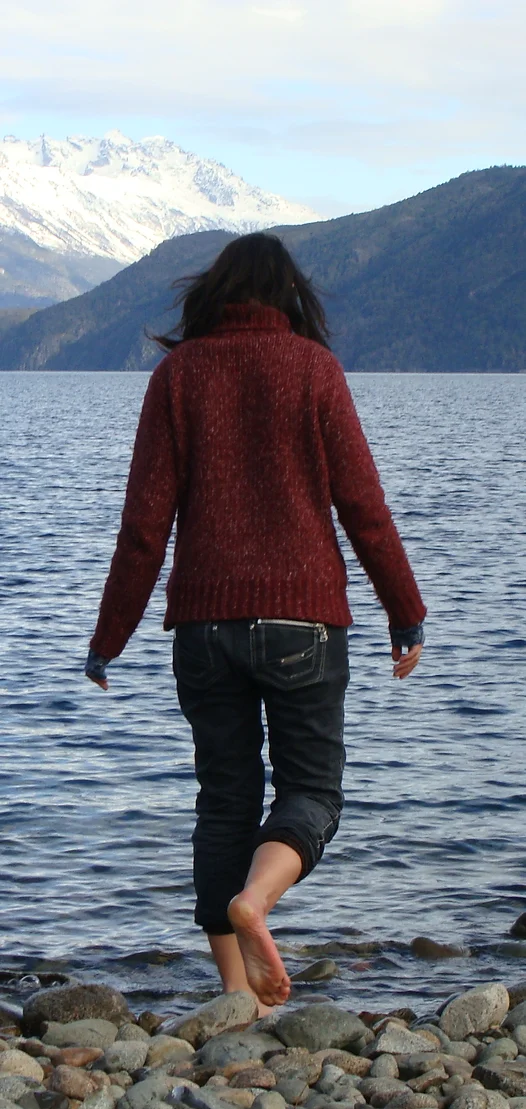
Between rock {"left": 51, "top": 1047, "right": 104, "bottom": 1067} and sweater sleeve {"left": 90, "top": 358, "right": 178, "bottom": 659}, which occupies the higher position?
sweater sleeve {"left": 90, "top": 358, "right": 178, "bottom": 659}

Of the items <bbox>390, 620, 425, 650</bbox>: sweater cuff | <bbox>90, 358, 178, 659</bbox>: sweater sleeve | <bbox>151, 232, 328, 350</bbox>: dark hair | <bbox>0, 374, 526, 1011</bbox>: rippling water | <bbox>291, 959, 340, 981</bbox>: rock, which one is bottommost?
<bbox>291, 959, 340, 981</bbox>: rock

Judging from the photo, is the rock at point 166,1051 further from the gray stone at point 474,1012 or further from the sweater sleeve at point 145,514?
the sweater sleeve at point 145,514

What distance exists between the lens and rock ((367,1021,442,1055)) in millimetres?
4766

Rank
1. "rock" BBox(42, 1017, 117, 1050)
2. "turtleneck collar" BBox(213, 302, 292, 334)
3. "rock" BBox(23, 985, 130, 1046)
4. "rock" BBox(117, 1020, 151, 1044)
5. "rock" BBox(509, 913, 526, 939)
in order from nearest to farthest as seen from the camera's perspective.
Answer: "turtleneck collar" BBox(213, 302, 292, 334) → "rock" BBox(42, 1017, 117, 1050) → "rock" BBox(117, 1020, 151, 1044) → "rock" BBox(23, 985, 130, 1046) → "rock" BBox(509, 913, 526, 939)

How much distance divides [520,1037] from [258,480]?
2.32m

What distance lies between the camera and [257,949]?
4230 millimetres

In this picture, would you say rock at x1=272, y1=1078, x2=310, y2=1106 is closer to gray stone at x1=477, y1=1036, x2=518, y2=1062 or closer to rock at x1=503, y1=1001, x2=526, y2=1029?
gray stone at x1=477, y1=1036, x2=518, y2=1062

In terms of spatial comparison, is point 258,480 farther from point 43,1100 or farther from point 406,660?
point 43,1100

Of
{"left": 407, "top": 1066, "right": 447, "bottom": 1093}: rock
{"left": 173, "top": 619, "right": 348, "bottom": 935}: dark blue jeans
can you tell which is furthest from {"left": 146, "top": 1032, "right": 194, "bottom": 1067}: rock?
{"left": 407, "top": 1066, "right": 447, "bottom": 1093}: rock

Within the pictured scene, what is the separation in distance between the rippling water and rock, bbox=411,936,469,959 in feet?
0.23

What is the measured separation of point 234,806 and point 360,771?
5.72 metres

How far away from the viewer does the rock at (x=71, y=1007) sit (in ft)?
18.4

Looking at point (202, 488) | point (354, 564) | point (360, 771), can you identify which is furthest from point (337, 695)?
point (354, 564)

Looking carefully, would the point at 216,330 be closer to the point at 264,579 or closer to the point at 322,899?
the point at 264,579
